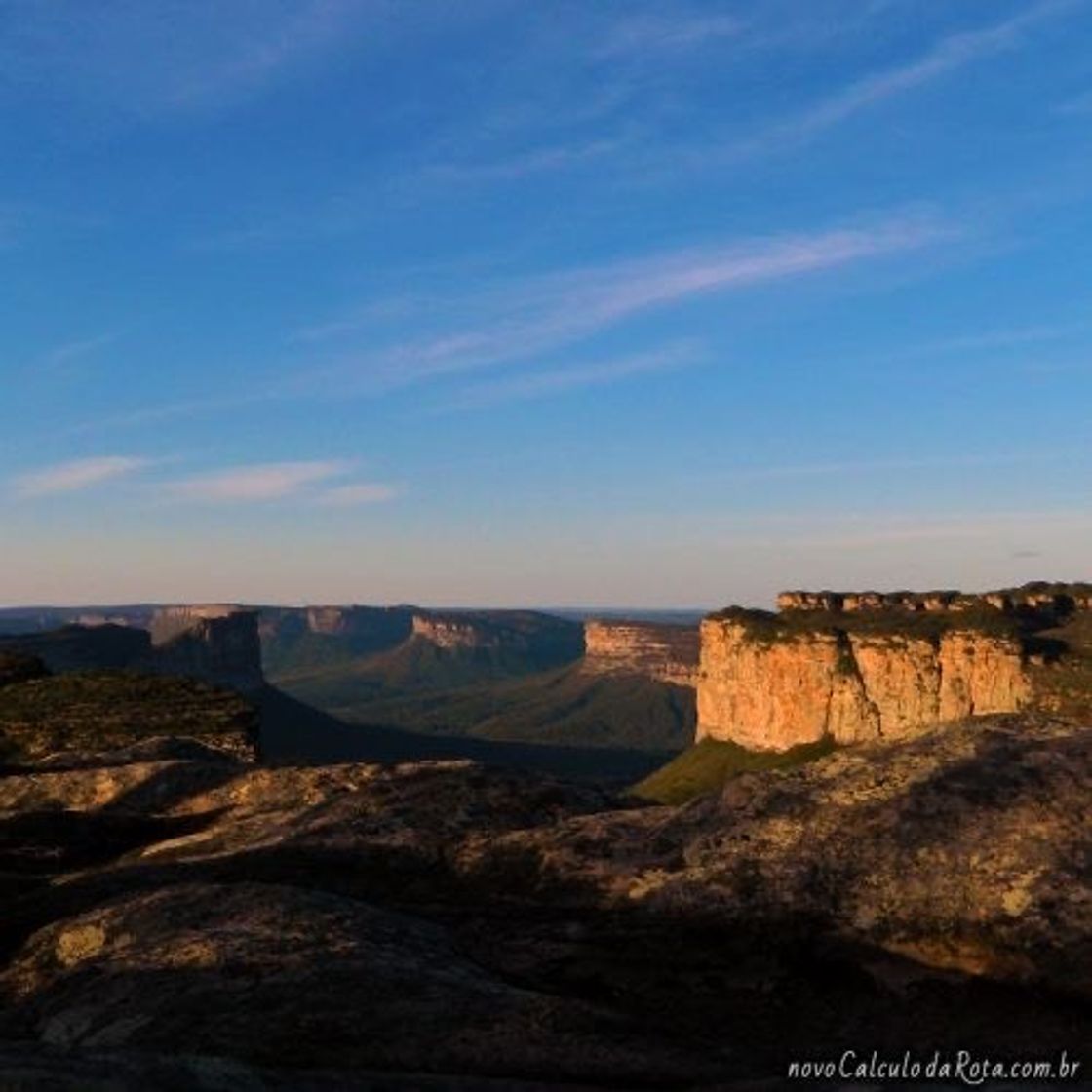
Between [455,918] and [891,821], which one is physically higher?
[891,821]

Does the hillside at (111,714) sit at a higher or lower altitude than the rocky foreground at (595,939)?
lower

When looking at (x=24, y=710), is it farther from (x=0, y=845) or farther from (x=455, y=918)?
(x=455, y=918)

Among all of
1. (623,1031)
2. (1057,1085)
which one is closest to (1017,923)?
(1057,1085)

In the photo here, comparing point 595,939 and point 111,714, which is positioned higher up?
point 595,939

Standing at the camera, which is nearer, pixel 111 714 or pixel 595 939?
pixel 595 939

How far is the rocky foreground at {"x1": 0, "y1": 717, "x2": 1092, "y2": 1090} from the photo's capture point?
1216 cm

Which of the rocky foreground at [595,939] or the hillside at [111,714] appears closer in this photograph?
the rocky foreground at [595,939]

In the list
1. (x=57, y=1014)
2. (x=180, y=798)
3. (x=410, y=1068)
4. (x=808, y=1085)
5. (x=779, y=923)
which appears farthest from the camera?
(x=180, y=798)

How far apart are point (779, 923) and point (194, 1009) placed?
780cm

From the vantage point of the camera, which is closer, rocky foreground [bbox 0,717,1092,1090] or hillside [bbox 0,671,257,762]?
rocky foreground [bbox 0,717,1092,1090]

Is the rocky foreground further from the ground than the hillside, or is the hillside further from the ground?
the rocky foreground

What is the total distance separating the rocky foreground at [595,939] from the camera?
39.9 ft

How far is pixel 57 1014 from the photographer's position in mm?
13906

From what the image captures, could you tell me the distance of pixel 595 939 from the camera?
16.3 m
